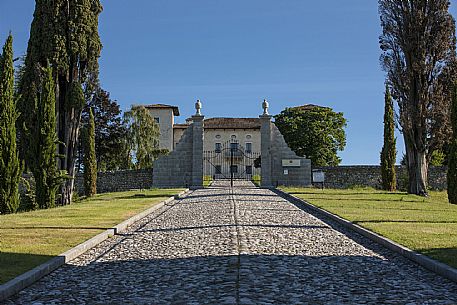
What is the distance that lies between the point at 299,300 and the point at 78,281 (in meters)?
2.66

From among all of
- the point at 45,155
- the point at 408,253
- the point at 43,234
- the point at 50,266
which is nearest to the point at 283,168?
the point at 45,155

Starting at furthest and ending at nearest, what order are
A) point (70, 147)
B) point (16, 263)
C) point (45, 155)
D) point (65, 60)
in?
point (70, 147) < point (65, 60) < point (45, 155) < point (16, 263)

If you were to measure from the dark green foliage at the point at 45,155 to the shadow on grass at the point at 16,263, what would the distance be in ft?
38.2

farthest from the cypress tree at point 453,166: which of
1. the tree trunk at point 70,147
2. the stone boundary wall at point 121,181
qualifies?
the stone boundary wall at point 121,181

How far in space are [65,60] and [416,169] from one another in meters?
16.0

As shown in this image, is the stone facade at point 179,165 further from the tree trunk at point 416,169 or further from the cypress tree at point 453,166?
the cypress tree at point 453,166

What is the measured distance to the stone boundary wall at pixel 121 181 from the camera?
3662 centimetres

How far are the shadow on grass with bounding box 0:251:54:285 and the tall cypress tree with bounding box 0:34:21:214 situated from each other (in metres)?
9.87

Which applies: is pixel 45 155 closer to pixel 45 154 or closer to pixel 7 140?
pixel 45 154

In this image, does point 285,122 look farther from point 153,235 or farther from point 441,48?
point 153,235

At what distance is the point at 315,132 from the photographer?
5481cm

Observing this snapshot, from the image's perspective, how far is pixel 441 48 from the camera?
2389 cm

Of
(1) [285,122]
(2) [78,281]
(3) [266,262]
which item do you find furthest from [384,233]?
(1) [285,122]

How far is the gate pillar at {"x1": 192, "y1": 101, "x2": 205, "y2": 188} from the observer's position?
29781 mm
